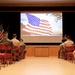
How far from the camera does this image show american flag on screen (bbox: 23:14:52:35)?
14.2 m

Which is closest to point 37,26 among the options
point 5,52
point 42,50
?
point 42,50

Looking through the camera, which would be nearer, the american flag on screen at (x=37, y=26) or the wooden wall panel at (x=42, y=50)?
the wooden wall panel at (x=42, y=50)

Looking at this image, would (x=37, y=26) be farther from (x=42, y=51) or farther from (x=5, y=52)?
(x=5, y=52)

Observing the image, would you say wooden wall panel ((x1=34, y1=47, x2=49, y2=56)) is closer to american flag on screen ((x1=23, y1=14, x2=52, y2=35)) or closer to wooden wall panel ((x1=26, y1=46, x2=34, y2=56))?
wooden wall panel ((x1=26, y1=46, x2=34, y2=56))

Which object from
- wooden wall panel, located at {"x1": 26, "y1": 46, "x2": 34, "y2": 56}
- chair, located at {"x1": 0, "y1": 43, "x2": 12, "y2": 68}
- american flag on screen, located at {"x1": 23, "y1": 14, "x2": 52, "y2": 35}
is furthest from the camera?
american flag on screen, located at {"x1": 23, "y1": 14, "x2": 52, "y2": 35}

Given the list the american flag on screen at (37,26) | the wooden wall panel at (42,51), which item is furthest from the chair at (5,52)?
the american flag on screen at (37,26)

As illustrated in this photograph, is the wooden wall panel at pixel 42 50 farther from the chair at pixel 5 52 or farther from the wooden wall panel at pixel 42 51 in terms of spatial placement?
the chair at pixel 5 52

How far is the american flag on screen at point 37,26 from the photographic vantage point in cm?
1419

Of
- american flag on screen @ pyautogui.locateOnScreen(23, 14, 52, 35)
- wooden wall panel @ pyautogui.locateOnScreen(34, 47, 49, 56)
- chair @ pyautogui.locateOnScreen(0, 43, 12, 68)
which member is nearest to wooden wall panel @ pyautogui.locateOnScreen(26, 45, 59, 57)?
wooden wall panel @ pyautogui.locateOnScreen(34, 47, 49, 56)

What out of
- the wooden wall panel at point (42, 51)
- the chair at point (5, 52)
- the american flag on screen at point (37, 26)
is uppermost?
the american flag on screen at point (37, 26)

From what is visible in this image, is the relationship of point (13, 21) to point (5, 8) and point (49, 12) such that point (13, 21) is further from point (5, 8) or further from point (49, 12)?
point (49, 12)

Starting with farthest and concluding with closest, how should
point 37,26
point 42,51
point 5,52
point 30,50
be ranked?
point 37,26, point 30,50, point 42,51, point 5,52

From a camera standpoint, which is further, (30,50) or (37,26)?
(37,26)

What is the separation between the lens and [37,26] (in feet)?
46.8
